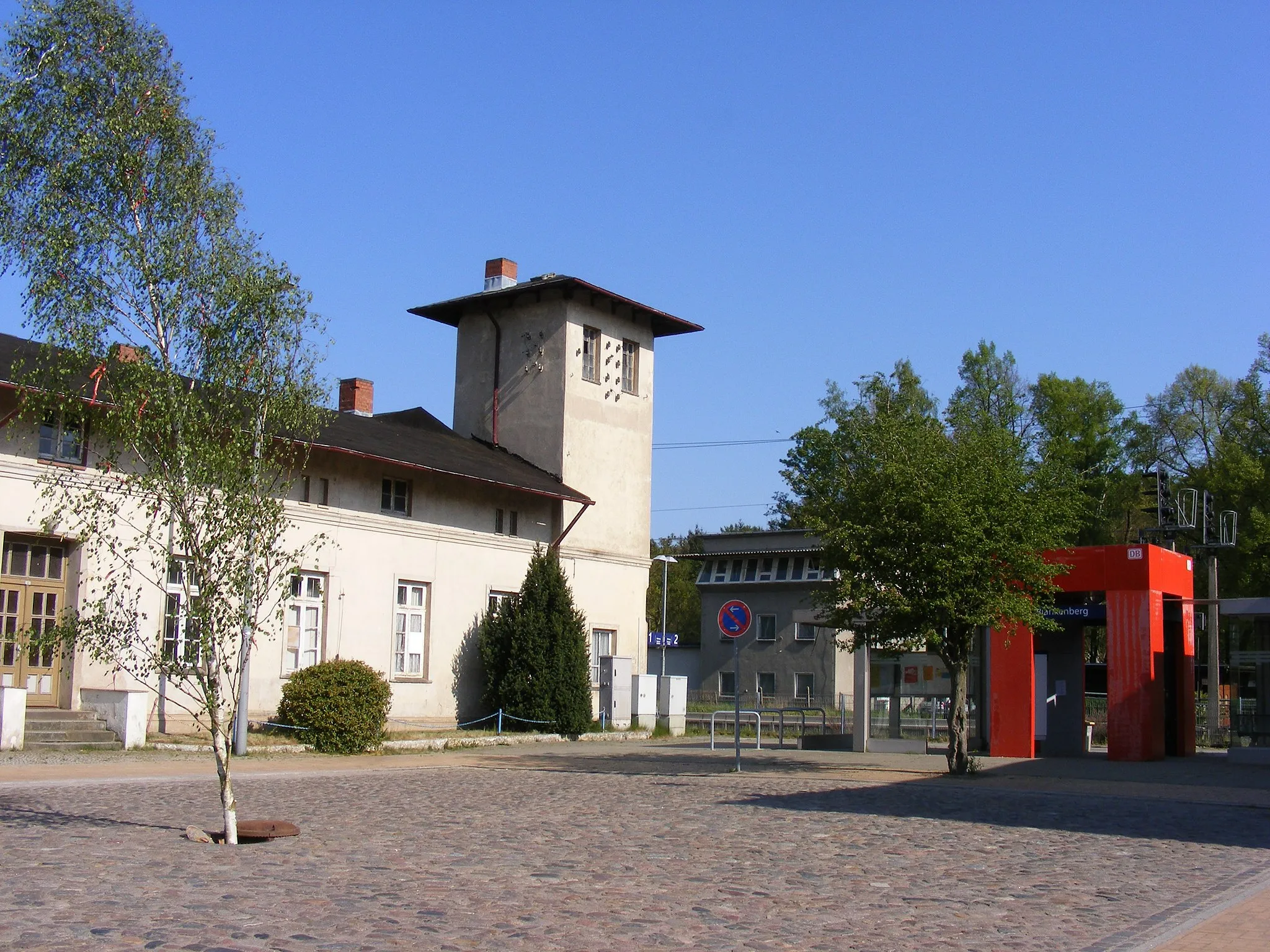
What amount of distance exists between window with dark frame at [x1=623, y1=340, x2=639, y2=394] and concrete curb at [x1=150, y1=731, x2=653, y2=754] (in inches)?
361

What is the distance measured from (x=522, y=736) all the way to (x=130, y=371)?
1762 centimetres

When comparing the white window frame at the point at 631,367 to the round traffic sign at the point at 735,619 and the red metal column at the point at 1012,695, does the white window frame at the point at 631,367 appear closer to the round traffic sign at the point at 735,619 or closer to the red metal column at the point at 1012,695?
the red metal column at the point at 1012,695

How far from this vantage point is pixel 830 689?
5547 cm

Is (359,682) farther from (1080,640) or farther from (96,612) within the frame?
(1080,640)

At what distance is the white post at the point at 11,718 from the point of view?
65.4ft

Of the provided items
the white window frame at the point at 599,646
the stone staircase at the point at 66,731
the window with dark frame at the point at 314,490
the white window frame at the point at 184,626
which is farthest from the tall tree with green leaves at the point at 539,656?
the white window frame at the point at 184,626

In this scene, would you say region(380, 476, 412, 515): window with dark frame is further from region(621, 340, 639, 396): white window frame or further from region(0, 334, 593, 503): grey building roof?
region(621, 340, 639, 396): white window frame

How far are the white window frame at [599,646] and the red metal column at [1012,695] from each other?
10.4 meters

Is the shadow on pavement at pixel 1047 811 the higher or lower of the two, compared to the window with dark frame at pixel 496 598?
lower

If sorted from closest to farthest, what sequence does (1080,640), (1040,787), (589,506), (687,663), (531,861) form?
(531,861)
(1040,787)
(1080,640)
(589,506)
(687,663)

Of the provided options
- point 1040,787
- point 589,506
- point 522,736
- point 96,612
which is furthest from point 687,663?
point 96,612

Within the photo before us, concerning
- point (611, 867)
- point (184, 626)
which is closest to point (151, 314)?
point (184, 626)

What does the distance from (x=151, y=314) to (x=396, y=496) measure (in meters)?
16.2

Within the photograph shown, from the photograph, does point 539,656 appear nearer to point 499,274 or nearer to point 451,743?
point 451,743
